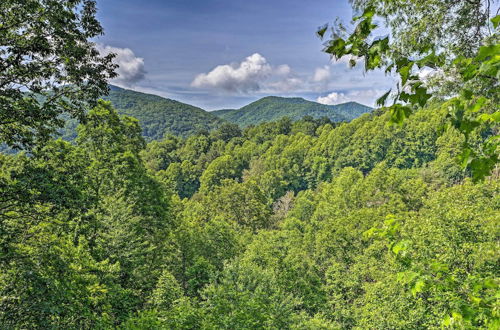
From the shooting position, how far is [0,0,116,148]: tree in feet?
24.2

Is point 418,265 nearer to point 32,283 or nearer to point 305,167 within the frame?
point 32,283

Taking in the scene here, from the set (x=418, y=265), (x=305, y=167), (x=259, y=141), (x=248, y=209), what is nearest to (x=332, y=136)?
(x=305, y=167)

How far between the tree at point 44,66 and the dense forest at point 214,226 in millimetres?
36

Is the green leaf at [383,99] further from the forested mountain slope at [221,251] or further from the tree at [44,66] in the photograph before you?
the tree at [44,66]

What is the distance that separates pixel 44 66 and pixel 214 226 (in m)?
24.8

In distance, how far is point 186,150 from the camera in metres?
97.0

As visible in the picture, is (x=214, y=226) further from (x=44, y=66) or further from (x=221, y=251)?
(x=44, y=66)

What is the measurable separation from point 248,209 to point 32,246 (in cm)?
3871

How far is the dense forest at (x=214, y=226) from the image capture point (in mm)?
2797

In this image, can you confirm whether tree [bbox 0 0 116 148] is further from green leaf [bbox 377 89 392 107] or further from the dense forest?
green leaf [bbox 377 89 392 107]

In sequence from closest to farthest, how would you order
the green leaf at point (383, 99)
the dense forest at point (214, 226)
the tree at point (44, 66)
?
1. the green leaf at point (383, 99)
2. the dense forest at point (214, 226)
3. the tree at point (44, 66)

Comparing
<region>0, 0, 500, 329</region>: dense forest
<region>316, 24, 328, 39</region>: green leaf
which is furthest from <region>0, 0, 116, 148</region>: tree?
<region>316, 24, 328, 39</region>: green leaf

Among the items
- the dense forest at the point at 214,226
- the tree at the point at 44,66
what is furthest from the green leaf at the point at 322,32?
the tree at the point at 44,66

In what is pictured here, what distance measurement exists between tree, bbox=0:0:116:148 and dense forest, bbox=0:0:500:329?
0.04 m
